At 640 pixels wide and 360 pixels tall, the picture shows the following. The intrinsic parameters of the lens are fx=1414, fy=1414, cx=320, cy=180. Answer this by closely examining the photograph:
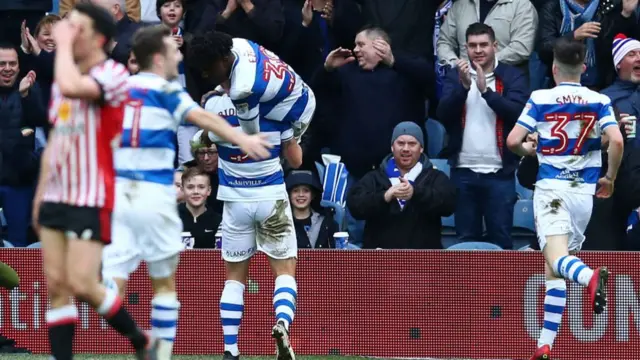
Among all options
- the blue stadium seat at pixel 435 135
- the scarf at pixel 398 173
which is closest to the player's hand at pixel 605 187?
the scarf at pixel 398 173

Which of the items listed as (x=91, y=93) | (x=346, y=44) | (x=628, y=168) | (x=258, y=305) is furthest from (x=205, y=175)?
(x=91, y=93)

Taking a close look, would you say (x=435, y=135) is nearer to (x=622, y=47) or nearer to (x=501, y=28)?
(x=501, y=28)

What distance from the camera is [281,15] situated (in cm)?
1348

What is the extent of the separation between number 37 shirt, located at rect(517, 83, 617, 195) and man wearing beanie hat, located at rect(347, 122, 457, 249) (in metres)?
1.74

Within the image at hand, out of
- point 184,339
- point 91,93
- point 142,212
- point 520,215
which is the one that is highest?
point 91,93

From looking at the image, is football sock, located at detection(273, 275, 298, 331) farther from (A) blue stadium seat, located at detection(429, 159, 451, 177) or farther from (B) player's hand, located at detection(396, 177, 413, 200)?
(A) blue stadium seat, located at detection(429, 159, 451, 177)

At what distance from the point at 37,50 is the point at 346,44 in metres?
3.06

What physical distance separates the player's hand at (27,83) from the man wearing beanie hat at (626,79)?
5.33m

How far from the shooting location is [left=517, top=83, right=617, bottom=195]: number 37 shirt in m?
10.3

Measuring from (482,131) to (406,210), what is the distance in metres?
1.20

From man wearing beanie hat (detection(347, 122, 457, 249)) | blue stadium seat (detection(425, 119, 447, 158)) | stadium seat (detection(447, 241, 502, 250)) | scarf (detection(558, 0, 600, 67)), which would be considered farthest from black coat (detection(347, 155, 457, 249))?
scarf (detection(558, 0, 600, 67))

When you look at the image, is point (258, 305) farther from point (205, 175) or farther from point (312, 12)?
point (312, 12)

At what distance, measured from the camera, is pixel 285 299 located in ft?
33.2

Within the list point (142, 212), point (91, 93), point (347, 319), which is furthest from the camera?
point (347, 319)
